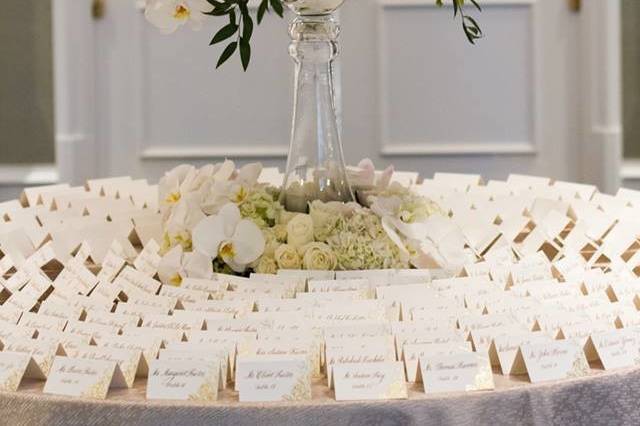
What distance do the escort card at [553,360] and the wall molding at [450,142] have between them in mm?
2816

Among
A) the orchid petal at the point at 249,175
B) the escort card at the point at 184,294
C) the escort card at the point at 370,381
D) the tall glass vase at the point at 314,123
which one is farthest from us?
the orchid petal at the point at 249,175

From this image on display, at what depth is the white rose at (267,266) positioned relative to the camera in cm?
109

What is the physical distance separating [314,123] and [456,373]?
0.53 meters

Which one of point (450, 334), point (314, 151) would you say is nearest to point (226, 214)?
point (314, 151)

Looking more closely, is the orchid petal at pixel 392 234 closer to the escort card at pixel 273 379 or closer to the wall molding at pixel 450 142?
the escort card at pixel 273 379

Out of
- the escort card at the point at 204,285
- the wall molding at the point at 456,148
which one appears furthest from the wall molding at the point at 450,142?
the escort card at the point at 204,285

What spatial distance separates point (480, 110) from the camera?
140 inches

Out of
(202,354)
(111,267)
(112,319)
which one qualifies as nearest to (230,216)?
(111,267)

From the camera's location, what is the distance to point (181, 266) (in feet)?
3.57

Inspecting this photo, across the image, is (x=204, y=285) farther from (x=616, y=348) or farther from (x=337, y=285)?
(x=616, y=348)

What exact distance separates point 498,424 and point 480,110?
293cm

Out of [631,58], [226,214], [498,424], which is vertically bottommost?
[498,424]

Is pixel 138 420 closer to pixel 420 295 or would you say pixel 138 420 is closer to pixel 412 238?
pixel 420 295

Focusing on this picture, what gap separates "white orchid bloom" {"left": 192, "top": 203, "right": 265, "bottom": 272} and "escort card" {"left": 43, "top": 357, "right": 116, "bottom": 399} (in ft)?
1.15
